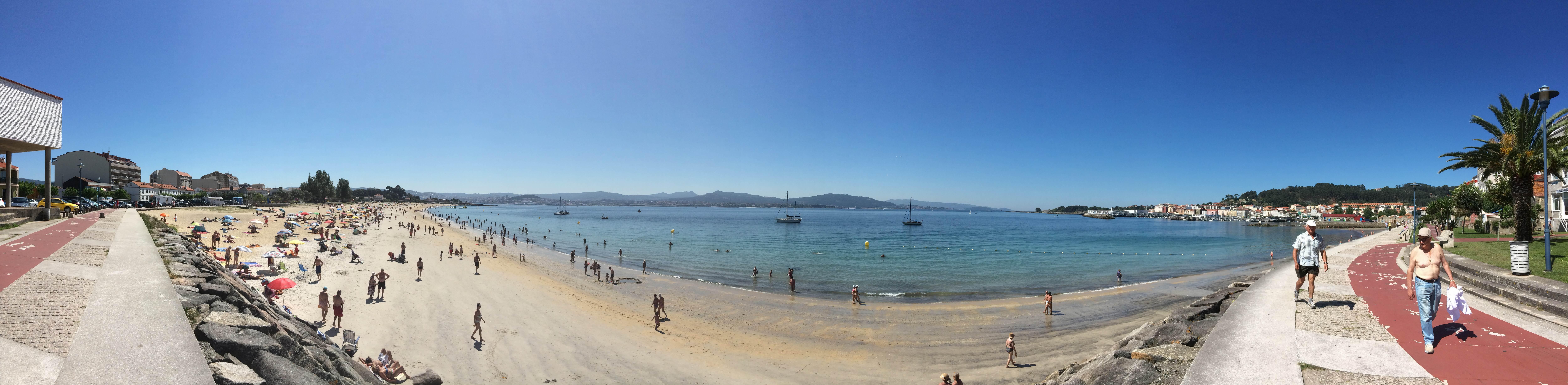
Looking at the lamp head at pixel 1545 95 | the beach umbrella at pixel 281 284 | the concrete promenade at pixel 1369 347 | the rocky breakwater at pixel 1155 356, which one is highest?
the lamp head at pixel 1545 95

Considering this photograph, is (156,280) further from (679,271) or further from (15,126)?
(679,271)

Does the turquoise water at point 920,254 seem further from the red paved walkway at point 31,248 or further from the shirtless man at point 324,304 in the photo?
the red paved walkway at point 31,248

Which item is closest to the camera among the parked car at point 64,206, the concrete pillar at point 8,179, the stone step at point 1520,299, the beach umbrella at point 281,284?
the stone step at point 1520,299

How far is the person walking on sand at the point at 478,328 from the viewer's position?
13.3 meters

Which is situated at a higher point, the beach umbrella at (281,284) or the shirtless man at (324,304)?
the beach umbrella at (281,284)

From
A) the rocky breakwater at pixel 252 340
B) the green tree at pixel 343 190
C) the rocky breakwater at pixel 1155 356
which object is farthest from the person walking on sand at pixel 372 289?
the green tree at pixel 343 190

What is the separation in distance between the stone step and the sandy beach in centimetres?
612

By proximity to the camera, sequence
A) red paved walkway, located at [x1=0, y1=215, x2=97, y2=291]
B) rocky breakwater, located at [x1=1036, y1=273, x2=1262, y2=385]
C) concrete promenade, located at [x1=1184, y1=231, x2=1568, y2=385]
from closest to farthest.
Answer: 1. concrete promenade, located at [x1=1184, y1=231, x2=1568, y2=385]
2. rocky breakwater, located at [x1=1036, y1=273, x2=1262, y2=385]
3. red paved walkway, located at [x1=0, y1=215, x2=97, y2=291]

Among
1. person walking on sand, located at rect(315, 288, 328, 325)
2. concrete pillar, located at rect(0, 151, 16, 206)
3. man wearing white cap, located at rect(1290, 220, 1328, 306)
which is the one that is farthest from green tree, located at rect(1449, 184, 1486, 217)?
concrete pillar, located at rect(0, 151, 16, 206)

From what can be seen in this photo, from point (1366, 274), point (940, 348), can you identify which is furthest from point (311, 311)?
point (1366, 274)

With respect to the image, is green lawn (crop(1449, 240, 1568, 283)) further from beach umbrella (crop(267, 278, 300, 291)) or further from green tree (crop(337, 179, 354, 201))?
green tree (crop(337, 179, 354, 201))

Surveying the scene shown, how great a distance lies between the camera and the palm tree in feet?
42.4

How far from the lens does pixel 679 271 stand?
30188mm

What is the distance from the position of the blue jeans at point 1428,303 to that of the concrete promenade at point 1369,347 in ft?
0.81
